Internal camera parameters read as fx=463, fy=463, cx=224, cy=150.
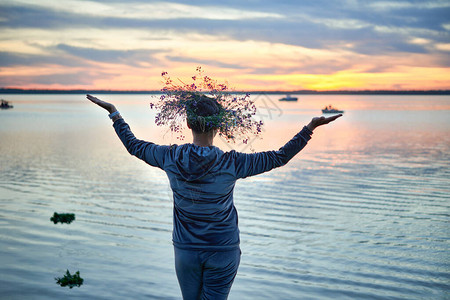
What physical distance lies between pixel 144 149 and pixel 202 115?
499 millimetres

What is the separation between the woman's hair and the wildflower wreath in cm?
7

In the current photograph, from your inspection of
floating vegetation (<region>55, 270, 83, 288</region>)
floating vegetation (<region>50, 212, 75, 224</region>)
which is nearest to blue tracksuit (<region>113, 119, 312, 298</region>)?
floating vegetation (<region>55, 270, 83, 288</region>)

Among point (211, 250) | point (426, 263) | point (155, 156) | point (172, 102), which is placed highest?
point (172, 102)

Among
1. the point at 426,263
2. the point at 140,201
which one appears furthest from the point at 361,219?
the point at 140,201

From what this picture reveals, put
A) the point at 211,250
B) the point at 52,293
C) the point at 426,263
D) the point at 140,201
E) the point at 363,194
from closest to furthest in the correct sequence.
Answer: the point at 211,250
the point at 52,293
the point at 426,263
the point at 140,201
the point at 363,194

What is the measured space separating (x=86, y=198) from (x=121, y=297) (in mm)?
8549

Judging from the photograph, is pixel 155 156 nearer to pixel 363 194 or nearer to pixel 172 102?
pixel 172 102

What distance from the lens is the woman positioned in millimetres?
3125

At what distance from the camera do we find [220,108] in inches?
133

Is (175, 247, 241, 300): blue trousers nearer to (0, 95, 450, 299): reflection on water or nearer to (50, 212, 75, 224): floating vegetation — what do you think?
(0, 95, 450, 299): reflection on water

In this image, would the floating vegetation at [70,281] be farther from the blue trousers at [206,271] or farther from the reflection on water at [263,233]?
the blue trousers at [206,271]

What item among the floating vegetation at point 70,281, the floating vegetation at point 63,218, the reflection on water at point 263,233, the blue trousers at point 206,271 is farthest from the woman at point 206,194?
the floating vegetation at point 63,218

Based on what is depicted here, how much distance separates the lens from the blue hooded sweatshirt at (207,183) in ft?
10.2

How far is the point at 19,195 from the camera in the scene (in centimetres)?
1538
